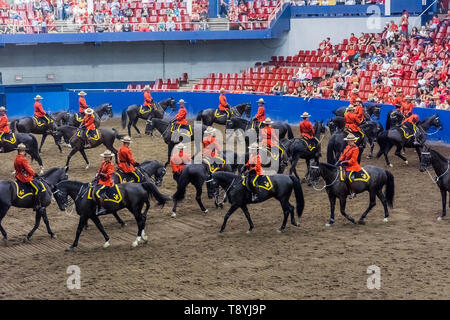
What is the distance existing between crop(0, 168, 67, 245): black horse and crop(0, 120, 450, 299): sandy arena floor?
1.48ft

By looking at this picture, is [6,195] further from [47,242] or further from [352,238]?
[352,238]

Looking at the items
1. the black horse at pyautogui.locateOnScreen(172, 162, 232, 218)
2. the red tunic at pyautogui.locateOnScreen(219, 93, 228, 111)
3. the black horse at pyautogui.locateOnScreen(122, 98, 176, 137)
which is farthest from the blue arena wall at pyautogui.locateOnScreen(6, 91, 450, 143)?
the black horse at pyautogui.locateOnScreen(172, 162, 232, 218)

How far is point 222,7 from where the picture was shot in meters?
38.8

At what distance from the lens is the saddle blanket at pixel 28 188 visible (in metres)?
14.8

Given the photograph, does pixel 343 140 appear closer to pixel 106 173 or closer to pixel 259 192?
pixel 259 192

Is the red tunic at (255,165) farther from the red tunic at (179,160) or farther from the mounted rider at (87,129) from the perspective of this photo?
the mounted rider at (87,129)

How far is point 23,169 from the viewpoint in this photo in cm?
1481

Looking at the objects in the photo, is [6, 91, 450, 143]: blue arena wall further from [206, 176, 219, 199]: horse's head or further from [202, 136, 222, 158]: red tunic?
[206, 176, 219, 199]: horse's head

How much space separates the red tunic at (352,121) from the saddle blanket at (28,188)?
9.86m

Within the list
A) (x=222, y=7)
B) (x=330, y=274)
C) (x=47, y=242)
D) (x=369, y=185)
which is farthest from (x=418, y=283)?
(x=222, y=7)

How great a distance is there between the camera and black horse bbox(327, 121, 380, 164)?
814 inches

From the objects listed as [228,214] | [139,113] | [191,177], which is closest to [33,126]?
[139,113]

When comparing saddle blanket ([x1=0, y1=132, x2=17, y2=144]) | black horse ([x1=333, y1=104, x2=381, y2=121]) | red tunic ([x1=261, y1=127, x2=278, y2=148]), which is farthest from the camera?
black horse ([x1=333, y1=104, x2=381, y2=121])

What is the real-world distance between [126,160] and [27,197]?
7.65 feet
